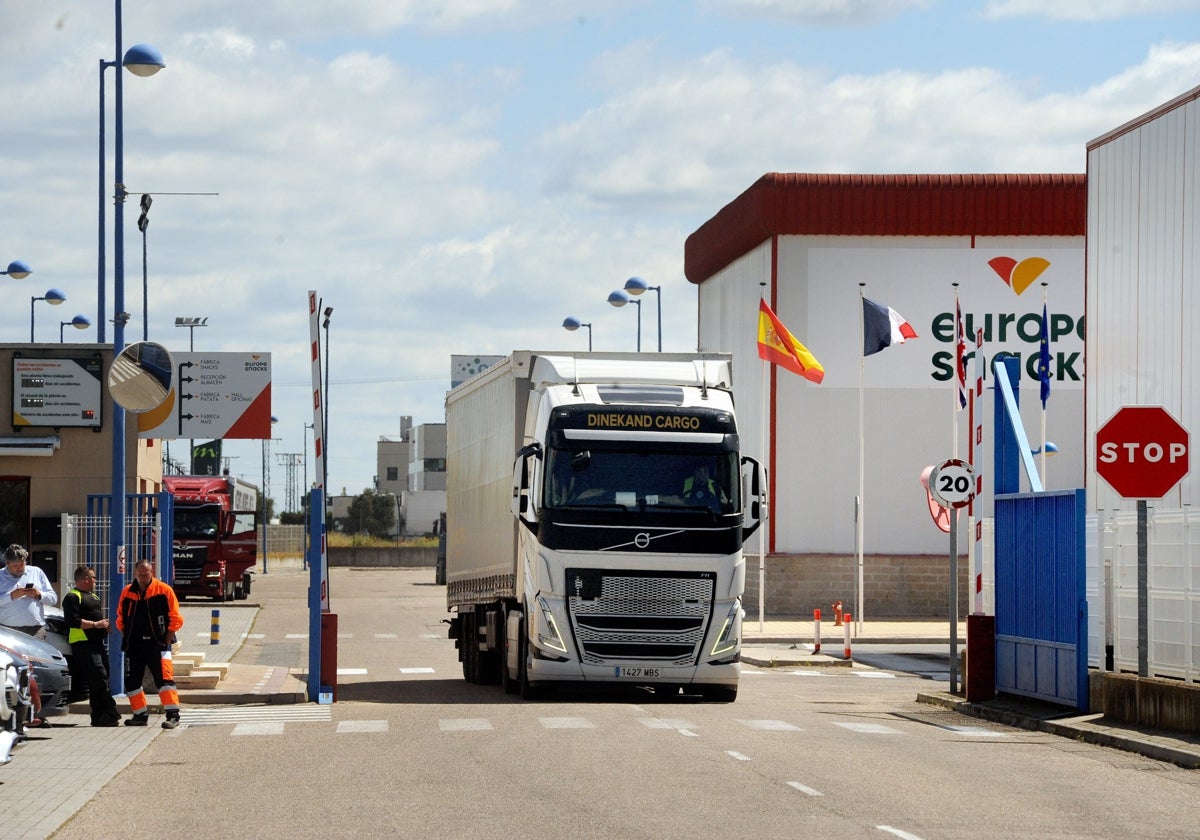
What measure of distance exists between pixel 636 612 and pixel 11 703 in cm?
803

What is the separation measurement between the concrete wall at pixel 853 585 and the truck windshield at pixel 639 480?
27236mm

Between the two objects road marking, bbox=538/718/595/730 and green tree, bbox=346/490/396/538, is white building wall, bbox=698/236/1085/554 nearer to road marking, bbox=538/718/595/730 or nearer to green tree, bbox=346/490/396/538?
road marking, bbox=538/718/595/730

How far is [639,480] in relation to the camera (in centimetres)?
1992

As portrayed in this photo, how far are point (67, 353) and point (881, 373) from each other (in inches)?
957

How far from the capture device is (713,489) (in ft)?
65.8

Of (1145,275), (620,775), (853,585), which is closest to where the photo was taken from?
(620,775)

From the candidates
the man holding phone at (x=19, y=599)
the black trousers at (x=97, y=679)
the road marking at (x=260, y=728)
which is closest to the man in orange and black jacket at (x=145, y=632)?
the black trousers at (x=97, y=679)

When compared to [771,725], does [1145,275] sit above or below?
above

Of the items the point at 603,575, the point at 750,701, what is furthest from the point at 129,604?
the point at 750,701

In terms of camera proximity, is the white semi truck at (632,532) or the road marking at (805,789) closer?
the road marking at (805,789)

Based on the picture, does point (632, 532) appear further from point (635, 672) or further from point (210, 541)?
point (210, 541)

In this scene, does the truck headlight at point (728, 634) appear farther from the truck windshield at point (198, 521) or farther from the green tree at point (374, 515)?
the green tree at point (374, 515)

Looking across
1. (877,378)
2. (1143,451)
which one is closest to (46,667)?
(1143,451)

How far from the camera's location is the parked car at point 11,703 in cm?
1282
